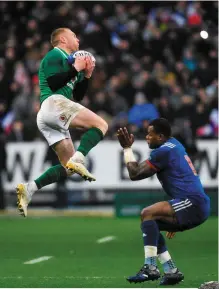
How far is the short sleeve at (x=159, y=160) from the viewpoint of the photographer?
424 inches

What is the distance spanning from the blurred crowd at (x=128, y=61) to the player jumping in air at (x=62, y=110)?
1015cm

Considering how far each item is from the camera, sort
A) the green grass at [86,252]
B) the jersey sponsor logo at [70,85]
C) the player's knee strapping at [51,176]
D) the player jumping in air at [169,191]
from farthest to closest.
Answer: the green grass at [86,252]
the jersey sponsor logo at [70,85]
the player's knee strapping at [51,176]
the player jumping in air at [169,191]

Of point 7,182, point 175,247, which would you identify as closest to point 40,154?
point 7,182

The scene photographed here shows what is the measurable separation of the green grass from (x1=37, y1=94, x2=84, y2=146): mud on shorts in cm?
171

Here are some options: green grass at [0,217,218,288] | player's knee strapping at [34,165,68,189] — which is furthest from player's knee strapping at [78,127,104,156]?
green grass at [0,217,218,288]

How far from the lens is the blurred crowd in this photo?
21969 mm

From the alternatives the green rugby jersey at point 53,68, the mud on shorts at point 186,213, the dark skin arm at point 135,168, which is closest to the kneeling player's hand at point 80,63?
the green rugby jersey at point 53,68

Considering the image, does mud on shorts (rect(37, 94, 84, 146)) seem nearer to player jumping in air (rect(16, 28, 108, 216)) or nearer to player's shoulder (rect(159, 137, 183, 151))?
player jumping in air (rect(16, 28, 108, 216))

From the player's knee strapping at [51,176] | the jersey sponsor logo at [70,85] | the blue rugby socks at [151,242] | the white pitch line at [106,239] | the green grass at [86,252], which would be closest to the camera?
the blue rugby socks at [151,242]

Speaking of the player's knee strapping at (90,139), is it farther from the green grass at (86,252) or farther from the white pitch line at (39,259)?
the white pitch line at (39,259)

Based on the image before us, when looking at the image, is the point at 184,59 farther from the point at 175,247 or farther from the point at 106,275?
the point at 106,275

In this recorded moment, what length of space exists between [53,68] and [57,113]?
1.62 ft

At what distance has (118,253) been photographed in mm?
14523

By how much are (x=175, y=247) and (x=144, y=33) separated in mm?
10630
